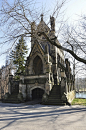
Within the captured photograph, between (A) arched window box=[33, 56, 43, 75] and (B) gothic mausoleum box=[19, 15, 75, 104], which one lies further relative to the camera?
(A) arched window box=[33, 56, 43, 75]

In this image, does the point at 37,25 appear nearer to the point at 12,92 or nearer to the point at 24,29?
the point at 24,29

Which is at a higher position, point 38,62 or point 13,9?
point 13,9

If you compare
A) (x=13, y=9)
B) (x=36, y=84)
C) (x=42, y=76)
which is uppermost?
(x=13, y=9)

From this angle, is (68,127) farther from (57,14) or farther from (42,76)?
(42,76)

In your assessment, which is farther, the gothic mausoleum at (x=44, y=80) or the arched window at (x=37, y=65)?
the arched window at (x=37, y=65)

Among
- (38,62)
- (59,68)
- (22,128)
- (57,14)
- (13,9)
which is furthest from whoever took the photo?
(59,68)

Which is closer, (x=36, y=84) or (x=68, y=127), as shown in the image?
(x=68, y=127)

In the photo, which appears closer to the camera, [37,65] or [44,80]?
[44,80]

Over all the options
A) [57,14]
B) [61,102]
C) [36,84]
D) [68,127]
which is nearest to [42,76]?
[36,84]

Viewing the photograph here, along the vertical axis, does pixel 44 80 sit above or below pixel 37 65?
below

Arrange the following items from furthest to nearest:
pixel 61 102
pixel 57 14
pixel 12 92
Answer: pixel 12 92 < pixel 61 102 < pixel 57 14

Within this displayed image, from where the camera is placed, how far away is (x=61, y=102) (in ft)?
49.1

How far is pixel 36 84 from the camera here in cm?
1823

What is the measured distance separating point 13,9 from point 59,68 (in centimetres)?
1662
